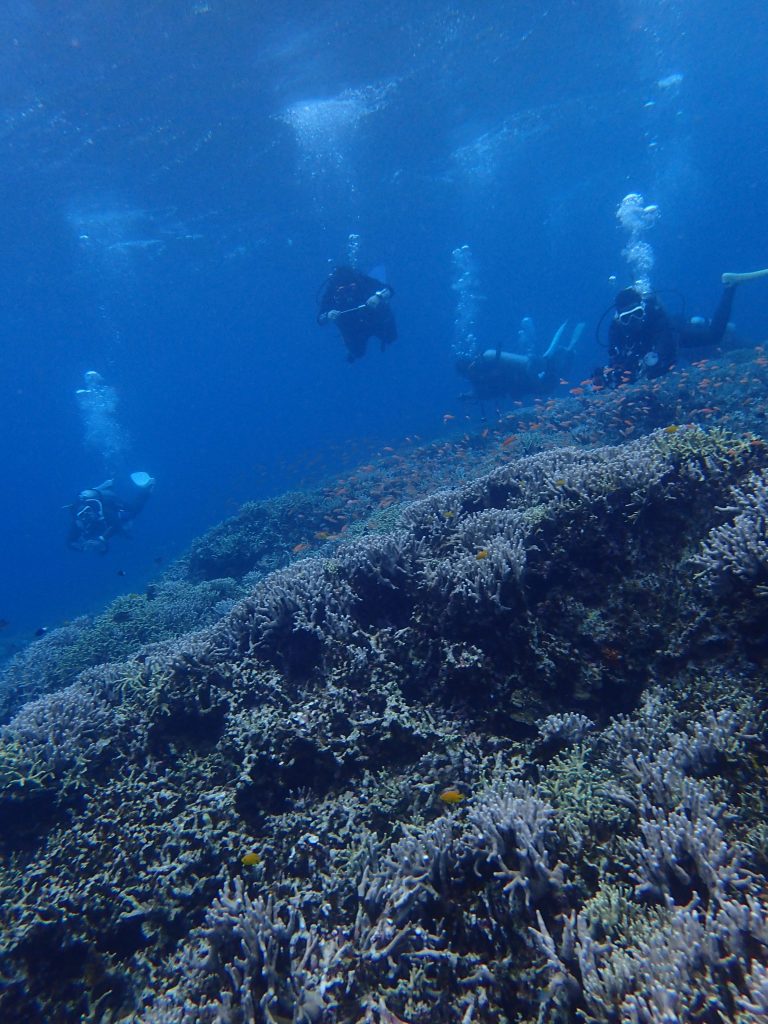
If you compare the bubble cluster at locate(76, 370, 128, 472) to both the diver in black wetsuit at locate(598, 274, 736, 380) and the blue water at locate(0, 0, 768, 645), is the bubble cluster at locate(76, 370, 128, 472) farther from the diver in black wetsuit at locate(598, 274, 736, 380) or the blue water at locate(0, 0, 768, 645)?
the diver in black wetsuit at locate(598, 274, 736, 380)

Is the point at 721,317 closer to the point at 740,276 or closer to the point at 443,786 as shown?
the point at 740,276

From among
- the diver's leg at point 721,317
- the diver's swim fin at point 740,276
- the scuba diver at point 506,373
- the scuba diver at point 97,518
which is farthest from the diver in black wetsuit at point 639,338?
the scuba diver at point 97,518

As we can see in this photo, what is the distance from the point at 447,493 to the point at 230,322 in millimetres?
70807

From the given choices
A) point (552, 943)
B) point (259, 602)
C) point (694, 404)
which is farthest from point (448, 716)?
point (694, 404)

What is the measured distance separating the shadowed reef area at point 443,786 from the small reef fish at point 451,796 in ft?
0.13

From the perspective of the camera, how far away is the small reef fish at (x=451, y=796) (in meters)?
3.28

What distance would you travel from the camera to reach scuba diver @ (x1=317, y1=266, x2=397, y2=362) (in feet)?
64.1

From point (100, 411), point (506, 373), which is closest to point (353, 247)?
point (506, 373)

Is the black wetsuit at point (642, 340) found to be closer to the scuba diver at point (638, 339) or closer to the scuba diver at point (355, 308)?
the scuba diver at point (638, 339)

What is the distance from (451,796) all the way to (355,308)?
729 inches

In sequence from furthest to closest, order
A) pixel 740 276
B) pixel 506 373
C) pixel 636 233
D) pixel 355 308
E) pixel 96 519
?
1. pixel 636 233
2. pixel 506 373
3. pixel 355 308
4. pixel 96 519
5. pixel 740 276

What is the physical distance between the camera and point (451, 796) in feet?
10.8

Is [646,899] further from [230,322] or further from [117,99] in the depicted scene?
[230,322]

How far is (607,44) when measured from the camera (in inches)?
1054
